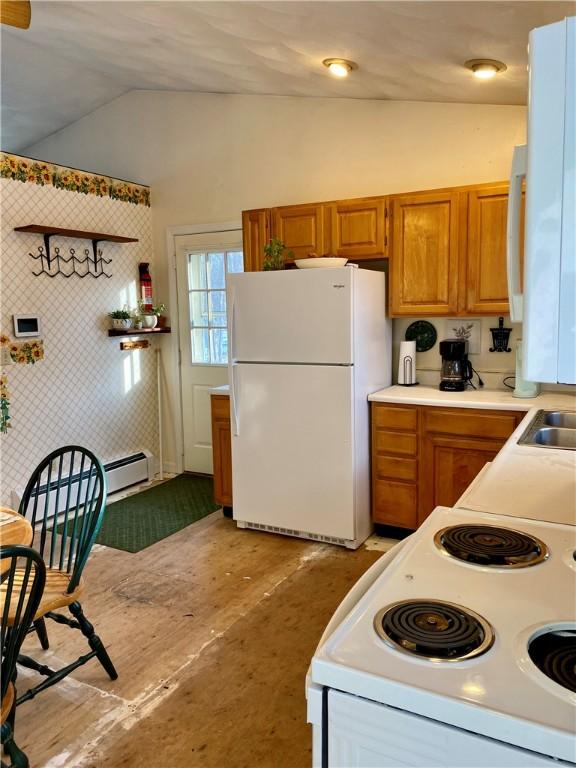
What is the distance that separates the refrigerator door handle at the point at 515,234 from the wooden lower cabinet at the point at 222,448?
2895 mm

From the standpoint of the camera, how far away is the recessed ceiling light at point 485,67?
7.91ft

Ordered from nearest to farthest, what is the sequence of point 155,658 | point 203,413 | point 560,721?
1. point 560,721
2. point 155,658
3. point 203,413

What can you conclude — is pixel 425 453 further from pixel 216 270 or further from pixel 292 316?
pixel 216 270

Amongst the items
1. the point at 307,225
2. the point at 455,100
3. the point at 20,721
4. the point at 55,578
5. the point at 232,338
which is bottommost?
the point at 20,721

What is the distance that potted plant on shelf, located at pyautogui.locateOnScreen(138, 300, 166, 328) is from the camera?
4.56 m

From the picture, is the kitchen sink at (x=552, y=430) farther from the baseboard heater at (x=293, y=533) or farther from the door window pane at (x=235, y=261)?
the door window pane at (x=235, y=261)

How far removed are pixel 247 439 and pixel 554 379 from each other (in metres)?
2.90

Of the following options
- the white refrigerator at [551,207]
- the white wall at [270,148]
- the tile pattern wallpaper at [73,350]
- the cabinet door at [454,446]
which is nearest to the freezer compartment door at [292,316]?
the cabinet door at [454,446]

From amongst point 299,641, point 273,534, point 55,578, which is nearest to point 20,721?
point 55,578

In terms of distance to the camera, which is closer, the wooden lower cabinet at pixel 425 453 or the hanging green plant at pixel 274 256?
the wooden lower cabinet at pixel 425 453

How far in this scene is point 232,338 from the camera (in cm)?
351

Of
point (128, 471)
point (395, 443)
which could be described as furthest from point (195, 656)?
point (128, 471)

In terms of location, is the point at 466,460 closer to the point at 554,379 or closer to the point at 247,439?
the point at 247,439

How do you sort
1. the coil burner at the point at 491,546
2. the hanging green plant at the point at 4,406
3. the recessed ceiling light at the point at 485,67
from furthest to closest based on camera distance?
the hanging green plant at the point at 4,406, the recessed ceiling light at the point at 485,67, the coil burner at the point at 491,546
